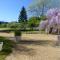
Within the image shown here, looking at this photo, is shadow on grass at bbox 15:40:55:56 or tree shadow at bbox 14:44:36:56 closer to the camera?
tree shadow at bbox 14:44:36:56

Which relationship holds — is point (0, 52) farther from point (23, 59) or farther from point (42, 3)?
point (42, 3)

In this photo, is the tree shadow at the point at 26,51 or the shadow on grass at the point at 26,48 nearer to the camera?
the tree shadow at the point at 26,51

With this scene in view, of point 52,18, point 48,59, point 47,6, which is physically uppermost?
point 47,6

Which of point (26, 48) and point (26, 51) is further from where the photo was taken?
point (26, 48)

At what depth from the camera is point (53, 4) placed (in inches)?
1118

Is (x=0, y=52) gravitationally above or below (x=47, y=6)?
below

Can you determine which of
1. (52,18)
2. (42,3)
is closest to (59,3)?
(42,3)

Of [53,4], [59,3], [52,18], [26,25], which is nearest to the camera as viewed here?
[52,18]

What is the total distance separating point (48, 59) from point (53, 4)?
20459 mm

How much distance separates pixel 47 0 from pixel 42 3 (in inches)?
45.9

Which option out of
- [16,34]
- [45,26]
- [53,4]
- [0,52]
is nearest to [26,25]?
[53,4]

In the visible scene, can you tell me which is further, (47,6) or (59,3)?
(47,6)

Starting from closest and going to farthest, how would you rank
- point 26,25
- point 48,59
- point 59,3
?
1. point 48,59
2. point 59,3
3. point 26,25

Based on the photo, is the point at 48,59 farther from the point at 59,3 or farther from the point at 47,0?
the point at 47,0
